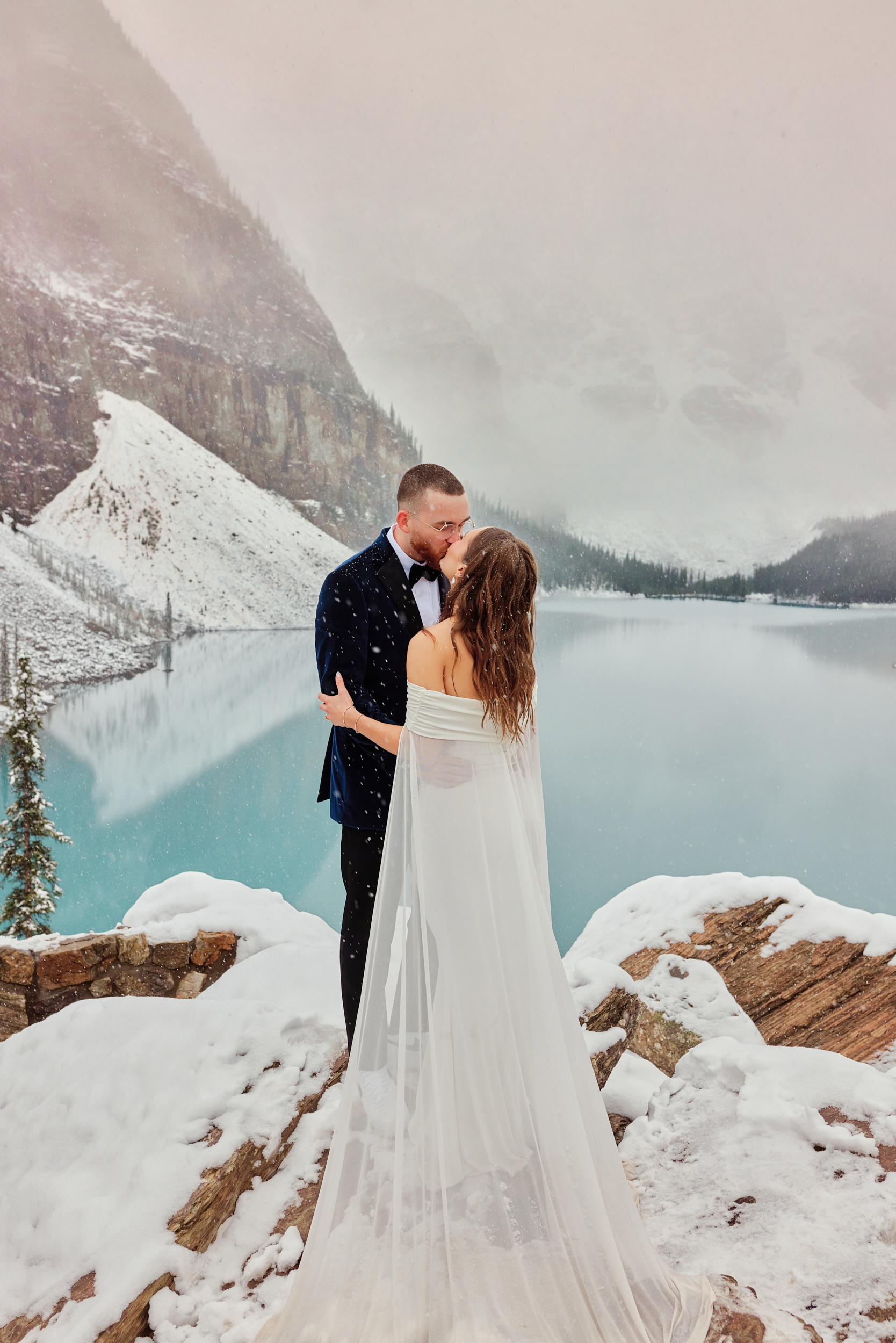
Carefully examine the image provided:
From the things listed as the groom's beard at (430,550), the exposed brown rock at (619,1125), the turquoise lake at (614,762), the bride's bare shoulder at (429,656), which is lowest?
the turquoise lake at (614,762)

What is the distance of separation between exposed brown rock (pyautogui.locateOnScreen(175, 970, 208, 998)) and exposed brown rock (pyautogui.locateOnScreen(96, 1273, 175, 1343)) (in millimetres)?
2107

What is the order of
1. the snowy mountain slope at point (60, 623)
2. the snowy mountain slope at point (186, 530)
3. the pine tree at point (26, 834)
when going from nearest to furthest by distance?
the pine tree at point (26, 834), the snowy mountain slope at point (60, 623), the snowy mountain slope at point (186, 530)

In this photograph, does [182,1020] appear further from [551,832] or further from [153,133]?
[153,133]

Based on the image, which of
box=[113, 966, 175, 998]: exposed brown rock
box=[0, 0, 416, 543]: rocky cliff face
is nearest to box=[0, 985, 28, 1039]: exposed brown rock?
box=[113, 966, 175, 998]: exposed brown rock

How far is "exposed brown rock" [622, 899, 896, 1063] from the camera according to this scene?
9.10 ft

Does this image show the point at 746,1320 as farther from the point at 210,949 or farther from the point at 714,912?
the point at 210,949

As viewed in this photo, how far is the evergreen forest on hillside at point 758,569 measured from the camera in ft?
43.5

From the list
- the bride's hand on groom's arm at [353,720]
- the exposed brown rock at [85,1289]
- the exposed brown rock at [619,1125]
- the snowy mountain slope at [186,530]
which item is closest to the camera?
the exposed brown rock at [85,1289]

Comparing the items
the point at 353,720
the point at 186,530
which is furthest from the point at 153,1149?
the point at 186,530

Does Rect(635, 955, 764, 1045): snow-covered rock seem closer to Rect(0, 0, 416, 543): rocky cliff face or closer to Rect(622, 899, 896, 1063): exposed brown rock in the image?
Rect(622, 899, 896, 1063): exposed brown rock

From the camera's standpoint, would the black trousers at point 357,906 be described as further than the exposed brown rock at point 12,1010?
No

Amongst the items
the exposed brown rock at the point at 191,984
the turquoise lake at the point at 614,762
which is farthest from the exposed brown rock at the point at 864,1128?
the turquoise lake at the point at 614,762

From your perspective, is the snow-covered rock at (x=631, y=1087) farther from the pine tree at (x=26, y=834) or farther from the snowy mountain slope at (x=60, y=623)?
the snowy mountain slope at (x=60, y=623)

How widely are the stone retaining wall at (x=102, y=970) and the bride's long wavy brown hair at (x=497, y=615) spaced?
2922 millimetres
